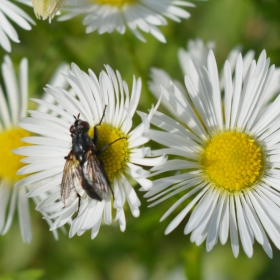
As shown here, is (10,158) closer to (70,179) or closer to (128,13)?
(70,179)

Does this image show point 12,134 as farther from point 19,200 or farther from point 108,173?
point 108,173

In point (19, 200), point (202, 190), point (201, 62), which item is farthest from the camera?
point (201, 62)

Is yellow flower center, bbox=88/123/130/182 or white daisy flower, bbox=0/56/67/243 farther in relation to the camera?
white daisy flower, bbox=0/56/67/243

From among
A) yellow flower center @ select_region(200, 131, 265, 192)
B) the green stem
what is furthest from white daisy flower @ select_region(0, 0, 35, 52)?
the green stem

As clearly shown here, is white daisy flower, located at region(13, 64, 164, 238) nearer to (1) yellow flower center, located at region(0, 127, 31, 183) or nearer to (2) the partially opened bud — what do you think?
(2) the partially opened bud

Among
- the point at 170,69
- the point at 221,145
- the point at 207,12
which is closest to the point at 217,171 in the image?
the point at 221,145

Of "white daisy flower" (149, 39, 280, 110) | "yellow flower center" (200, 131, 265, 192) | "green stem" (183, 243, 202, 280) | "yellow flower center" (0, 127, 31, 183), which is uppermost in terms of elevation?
"white daisy flower" (149, 39, 280, 110)

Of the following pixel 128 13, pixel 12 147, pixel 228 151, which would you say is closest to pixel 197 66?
pixel 128 13
